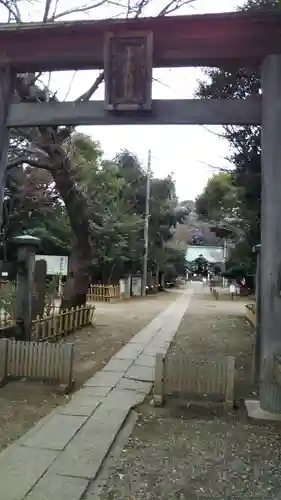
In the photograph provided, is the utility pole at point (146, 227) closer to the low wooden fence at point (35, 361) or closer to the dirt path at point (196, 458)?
the low wooden fence at point (35, 361)

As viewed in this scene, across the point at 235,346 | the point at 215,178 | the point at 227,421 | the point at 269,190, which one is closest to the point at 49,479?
the point at 227,421

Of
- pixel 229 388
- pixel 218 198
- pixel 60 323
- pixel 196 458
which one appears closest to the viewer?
pixel 196 458

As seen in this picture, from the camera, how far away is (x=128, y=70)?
562cm

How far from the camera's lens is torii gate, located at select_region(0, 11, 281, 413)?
5.36 meters

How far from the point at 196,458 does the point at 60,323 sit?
263 inches

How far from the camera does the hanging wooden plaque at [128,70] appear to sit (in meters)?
5.53

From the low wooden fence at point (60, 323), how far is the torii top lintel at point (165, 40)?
15.6ft

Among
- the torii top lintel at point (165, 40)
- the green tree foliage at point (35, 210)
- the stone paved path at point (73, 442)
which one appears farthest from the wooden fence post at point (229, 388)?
the green tree foliage at point (35, 210)

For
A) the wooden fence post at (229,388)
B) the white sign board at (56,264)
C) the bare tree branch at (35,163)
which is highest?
the bare tree branch at (35,163)

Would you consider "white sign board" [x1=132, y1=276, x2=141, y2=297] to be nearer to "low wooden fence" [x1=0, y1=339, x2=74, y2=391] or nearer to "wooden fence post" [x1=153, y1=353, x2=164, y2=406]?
"low wooden fence" [x1=0, y1=339, x2=74, y2=391]

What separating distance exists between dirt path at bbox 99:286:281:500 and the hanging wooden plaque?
3652 millimetres

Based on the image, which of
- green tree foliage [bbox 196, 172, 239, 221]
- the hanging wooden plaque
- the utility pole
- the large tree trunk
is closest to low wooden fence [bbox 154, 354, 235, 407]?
the hanging wooden plaque

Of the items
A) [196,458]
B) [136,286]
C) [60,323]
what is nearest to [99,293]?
[136,286]

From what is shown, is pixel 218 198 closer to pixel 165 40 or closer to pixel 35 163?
pixel 35 163
